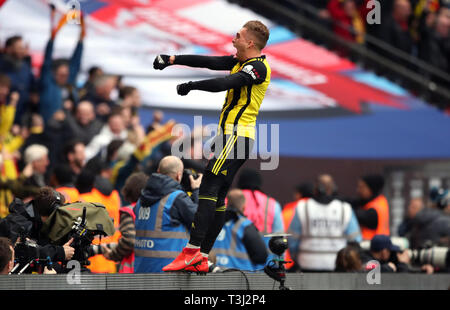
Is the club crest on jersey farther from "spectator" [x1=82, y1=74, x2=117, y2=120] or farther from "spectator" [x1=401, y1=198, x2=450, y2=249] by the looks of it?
"spectator" [x1=82, y1=74, x2=117, y2=120]

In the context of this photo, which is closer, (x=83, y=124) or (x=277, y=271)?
(x=277, y=271)

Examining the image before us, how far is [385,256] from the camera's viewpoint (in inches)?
337

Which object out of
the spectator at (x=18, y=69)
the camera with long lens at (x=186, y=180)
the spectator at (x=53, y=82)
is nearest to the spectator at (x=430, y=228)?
the camera with long lens at (x=186, y=180)

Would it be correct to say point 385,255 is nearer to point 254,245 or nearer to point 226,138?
point 254,245

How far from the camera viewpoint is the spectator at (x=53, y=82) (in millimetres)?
11570

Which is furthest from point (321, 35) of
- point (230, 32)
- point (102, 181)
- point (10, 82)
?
point (102, 181)

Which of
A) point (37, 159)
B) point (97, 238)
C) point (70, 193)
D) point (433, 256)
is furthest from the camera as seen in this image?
point (37, 159)

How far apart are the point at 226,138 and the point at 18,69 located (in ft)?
19.9

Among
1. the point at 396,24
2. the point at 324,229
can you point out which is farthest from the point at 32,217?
the point at 396,24

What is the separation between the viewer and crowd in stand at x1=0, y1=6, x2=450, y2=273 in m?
8.26

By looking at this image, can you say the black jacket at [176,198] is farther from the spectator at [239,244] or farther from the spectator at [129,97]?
the spectator at [129,97]

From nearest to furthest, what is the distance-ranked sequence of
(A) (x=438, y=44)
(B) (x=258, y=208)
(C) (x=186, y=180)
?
(C) (x=186, y=180) < (B) (x=258, y=208) < (A) (x=438, y=44)

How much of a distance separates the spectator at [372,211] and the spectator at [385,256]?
1.31m

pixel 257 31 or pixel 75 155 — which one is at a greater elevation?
pixel 257 31
